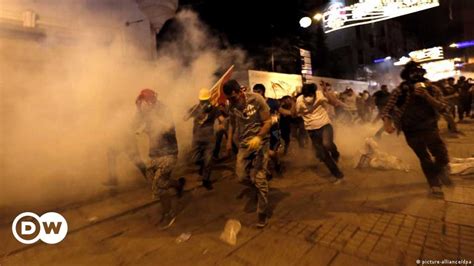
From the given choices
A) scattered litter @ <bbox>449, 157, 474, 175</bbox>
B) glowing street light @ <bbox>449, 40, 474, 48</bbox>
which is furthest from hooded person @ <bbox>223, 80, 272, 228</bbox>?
glowing street light @ <bbox>449, 40, 474, 48</bbox>

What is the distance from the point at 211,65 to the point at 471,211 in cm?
667

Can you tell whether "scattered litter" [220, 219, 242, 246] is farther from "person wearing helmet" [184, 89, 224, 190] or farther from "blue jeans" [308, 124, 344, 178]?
"blue jeans" [308, 124, 344, 178]

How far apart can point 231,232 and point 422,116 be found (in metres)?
2.78

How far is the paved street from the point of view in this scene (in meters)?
2.52

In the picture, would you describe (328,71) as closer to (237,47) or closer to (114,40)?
(237,47)

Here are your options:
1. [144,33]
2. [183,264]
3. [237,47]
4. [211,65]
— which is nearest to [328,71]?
[237,47]

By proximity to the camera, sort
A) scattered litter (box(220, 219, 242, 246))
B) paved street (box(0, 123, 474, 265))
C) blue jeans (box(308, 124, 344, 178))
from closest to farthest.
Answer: paved street (box(0, 123, 474, 265))
scattered litter (box(220, 219, 242, 246))
blue jeans (box(308, 124, 344, 178))

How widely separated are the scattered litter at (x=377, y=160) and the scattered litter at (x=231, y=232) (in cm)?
310

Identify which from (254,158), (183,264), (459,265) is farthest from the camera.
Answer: (254,158)

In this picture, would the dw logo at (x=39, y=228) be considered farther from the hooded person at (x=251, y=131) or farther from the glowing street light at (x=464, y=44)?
the glowing street light at (x=464, y=44)

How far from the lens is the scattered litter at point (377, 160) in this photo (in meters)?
4.81

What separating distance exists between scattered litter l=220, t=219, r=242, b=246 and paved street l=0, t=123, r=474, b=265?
73 millimetres

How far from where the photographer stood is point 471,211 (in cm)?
305

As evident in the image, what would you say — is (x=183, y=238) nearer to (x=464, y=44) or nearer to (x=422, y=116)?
(x=422, y=116)
